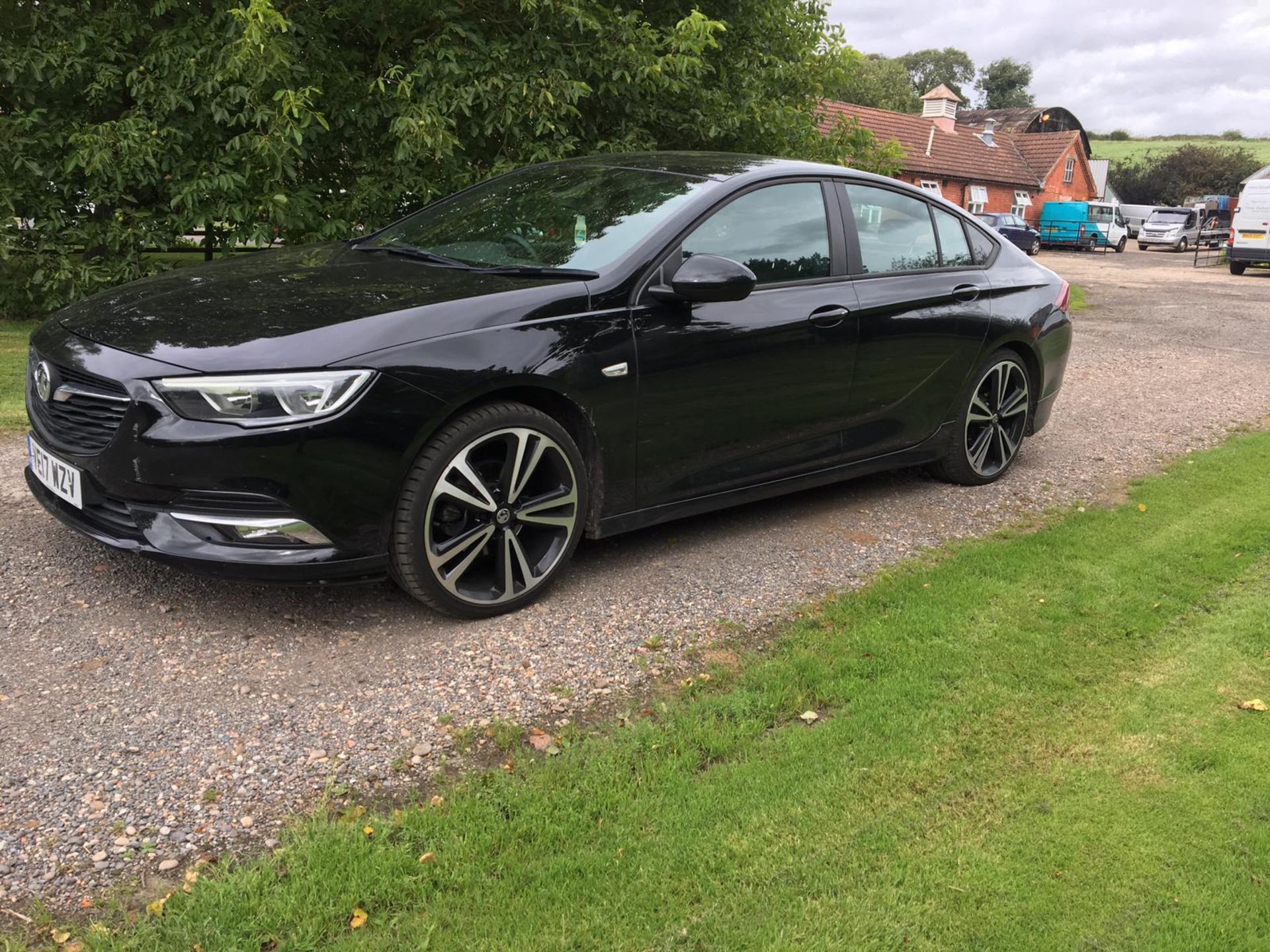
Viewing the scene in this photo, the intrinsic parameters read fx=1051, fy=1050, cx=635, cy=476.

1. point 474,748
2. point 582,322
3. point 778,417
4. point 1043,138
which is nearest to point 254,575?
point 474,748

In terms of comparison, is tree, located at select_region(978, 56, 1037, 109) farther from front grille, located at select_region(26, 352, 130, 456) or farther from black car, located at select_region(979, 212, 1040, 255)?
front grille, located at select_region(26, 352, 130, 456)

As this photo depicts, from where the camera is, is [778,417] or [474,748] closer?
[474,748]

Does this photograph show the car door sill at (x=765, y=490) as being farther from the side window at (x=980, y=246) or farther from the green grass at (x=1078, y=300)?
the green grass at (x=1078, y=300)

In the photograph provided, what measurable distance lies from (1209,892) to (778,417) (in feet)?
8.20

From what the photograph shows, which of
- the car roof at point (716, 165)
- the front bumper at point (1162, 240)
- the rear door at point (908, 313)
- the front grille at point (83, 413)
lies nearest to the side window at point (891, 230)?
the rear door at point (908, 313)

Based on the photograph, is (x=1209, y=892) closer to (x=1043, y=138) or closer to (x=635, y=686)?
(x=635, y=686)

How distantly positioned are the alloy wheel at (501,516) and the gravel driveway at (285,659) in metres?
0.16

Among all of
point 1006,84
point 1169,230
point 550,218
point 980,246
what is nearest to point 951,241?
point 980,246

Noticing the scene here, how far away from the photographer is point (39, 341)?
12.7 ft

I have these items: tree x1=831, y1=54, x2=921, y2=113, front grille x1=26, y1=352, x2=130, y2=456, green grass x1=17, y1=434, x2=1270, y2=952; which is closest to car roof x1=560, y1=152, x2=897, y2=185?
green grass x1=17, y1=434, x2=1270, y2=952

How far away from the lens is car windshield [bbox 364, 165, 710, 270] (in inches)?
163

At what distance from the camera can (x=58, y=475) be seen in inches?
141

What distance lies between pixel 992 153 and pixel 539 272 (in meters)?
54.1

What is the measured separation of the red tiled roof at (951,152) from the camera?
1724 inches
